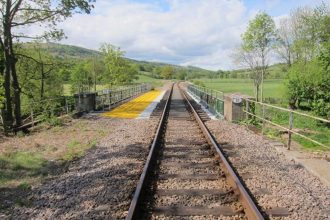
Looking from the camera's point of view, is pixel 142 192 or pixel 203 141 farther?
pixel 203 141

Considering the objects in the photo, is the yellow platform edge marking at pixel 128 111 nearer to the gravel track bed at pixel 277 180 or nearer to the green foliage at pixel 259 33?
the gravel track bed at pixel 277 180

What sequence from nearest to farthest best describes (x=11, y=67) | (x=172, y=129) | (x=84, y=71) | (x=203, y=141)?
(x=203, y=141), (x=172, y=129), (x=11, y=67), (x=84, y=71)

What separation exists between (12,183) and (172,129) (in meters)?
7.52

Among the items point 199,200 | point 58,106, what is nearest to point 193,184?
point 199,200

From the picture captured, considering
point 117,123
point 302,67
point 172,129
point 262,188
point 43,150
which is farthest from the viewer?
point 302,67

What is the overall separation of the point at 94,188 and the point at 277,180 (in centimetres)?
333

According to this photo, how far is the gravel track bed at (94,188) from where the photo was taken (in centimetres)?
566

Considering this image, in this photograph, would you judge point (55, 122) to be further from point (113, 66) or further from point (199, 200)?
point (113, 66)

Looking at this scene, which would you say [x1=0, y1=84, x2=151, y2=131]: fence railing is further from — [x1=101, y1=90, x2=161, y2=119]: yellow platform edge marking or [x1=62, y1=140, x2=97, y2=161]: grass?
[x1=62, y1=140, x2=97, y2=161]: grass

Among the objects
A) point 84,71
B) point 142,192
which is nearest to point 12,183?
point 142,192

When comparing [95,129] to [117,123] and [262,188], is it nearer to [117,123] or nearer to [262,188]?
[117,123]

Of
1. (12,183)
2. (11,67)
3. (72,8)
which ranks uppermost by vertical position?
(72,8)

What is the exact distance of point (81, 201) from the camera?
6121 mm

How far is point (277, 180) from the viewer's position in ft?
23.7
